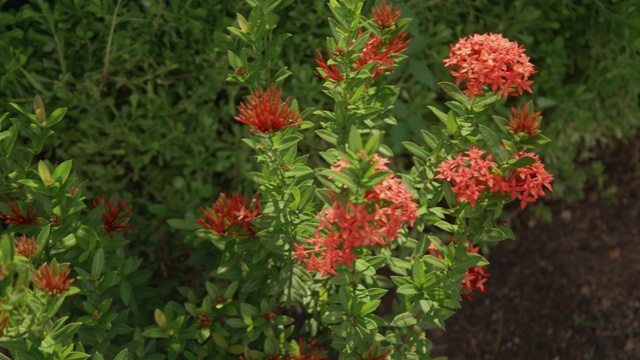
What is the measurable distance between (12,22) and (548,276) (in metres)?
2.43

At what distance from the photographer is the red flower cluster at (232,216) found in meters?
1.85

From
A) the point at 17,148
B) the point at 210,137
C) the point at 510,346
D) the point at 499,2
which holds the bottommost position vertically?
the point at 510,346

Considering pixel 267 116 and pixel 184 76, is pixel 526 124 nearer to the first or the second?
pixel 267 116

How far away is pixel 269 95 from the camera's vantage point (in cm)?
162

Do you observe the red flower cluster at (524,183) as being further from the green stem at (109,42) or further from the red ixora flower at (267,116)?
the green stem at (109,42)

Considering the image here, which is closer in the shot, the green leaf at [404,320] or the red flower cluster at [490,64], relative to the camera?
the red flower cluster at [490,64]

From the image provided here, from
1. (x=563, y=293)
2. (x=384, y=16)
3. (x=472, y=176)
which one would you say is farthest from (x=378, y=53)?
(x=563, y=293)

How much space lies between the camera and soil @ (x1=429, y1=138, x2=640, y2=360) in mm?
2783

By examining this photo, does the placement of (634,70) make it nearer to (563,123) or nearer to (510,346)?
(563,123)

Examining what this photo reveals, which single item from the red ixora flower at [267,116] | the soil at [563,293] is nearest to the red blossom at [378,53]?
the red ixora flower at [267,116]

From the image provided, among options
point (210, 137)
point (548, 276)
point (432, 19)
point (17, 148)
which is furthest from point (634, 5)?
point (17, 148)

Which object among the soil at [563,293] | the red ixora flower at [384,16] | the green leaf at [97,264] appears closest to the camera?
the red ixora flower at [384,16]

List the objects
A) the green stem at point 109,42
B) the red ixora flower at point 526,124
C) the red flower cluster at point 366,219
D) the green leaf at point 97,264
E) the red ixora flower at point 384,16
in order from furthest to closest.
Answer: the green stem at point 109,42 < the green leaf at point 97,264 < the red ixora flower at point 384,16 < the red ixora flower at point 526,124 < the red flower cluster at point 366,219

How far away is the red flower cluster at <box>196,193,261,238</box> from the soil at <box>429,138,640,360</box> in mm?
1271
